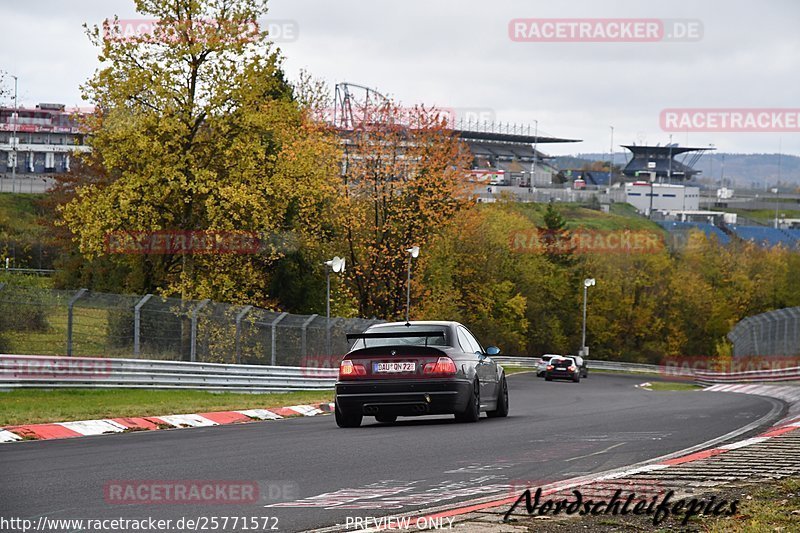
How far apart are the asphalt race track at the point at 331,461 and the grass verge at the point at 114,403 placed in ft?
7.12

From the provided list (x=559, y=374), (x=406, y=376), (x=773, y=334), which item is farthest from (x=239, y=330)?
(x=559, y=374)

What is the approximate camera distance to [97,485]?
909cm

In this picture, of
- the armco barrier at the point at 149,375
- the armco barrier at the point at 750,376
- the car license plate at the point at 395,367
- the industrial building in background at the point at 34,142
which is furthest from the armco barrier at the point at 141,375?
the industrial building in background at the point at 34,142

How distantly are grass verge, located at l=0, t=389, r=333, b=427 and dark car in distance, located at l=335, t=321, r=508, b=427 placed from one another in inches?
152

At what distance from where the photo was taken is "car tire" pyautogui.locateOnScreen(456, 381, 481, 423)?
54.0 ft

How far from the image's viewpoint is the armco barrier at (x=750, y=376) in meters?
43.1

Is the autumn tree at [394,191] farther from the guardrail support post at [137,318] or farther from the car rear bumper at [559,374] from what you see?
the guardrail support post at [137,318]

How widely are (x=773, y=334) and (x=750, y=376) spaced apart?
12.5 feet

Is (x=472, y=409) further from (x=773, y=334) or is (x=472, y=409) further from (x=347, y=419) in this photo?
(x=773, y=334)

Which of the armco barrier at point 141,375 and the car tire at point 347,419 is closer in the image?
the car tire at point 347,419

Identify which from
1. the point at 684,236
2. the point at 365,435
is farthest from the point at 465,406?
the point at 684,236

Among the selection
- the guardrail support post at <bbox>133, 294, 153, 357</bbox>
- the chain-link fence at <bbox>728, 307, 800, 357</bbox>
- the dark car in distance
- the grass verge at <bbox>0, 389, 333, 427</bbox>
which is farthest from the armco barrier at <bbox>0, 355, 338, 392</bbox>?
the chain-link fence at <bbox>728, 307, 800, 357</bbox>

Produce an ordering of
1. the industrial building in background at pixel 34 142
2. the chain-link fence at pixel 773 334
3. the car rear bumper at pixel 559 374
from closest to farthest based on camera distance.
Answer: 1. the chain-link fence at pixel 773 334
2. the car rear bumper at pixel 559 374
3. the industrial building in background at pixel 34 142

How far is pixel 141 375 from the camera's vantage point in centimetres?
2434
